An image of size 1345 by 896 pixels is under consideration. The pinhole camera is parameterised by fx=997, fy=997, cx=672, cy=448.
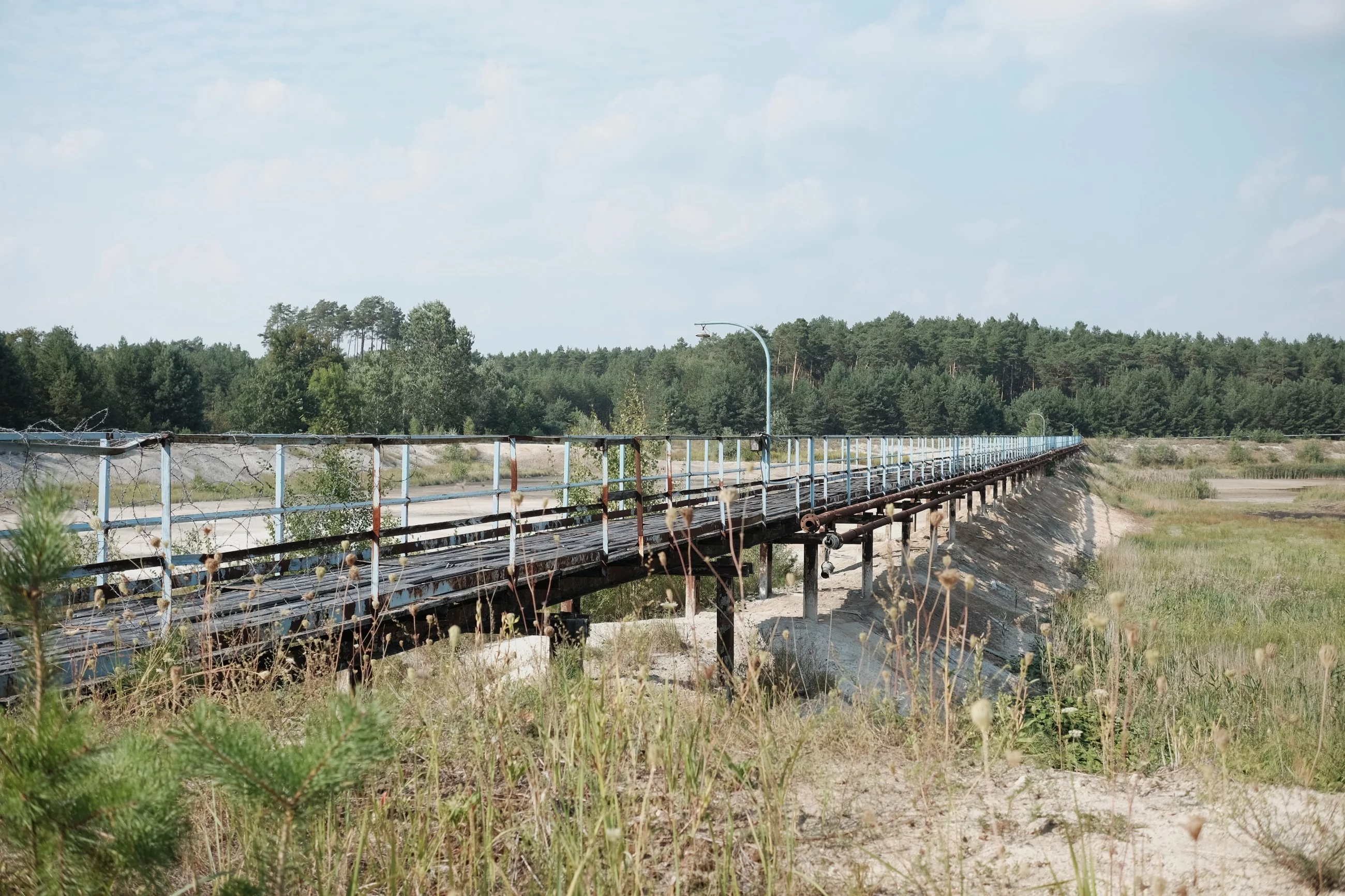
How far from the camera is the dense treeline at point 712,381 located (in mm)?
63500

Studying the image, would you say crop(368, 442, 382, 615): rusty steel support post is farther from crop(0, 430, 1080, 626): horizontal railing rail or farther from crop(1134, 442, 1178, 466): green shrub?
crop(1134, 442, 1178, 466): green shrub

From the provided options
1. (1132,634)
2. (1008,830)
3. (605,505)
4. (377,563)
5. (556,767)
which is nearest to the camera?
(1132,634)

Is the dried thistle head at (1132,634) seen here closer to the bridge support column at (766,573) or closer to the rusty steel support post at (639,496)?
the rusty steel support post at (639,496)

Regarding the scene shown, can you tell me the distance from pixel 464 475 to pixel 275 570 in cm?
4871

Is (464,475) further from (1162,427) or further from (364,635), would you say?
(1162,427)

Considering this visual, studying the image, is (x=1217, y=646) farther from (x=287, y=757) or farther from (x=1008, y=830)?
(x=287, y=757)

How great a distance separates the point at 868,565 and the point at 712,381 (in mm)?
93658

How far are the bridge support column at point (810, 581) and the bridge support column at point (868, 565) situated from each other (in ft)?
6.11

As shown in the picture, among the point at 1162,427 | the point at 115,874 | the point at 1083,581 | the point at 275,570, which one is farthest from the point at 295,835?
the point at 1162,427

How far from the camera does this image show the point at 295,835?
1656 mm

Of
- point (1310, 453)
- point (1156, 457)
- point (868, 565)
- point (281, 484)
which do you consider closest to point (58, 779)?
point (281, 484)

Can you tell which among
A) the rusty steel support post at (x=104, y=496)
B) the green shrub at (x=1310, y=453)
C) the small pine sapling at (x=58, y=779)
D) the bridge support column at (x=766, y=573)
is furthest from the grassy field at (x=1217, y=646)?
the green shrub at (x=1310, y=453)

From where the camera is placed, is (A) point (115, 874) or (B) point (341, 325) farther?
(B) point (341, 325)

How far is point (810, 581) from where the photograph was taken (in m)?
14.6
